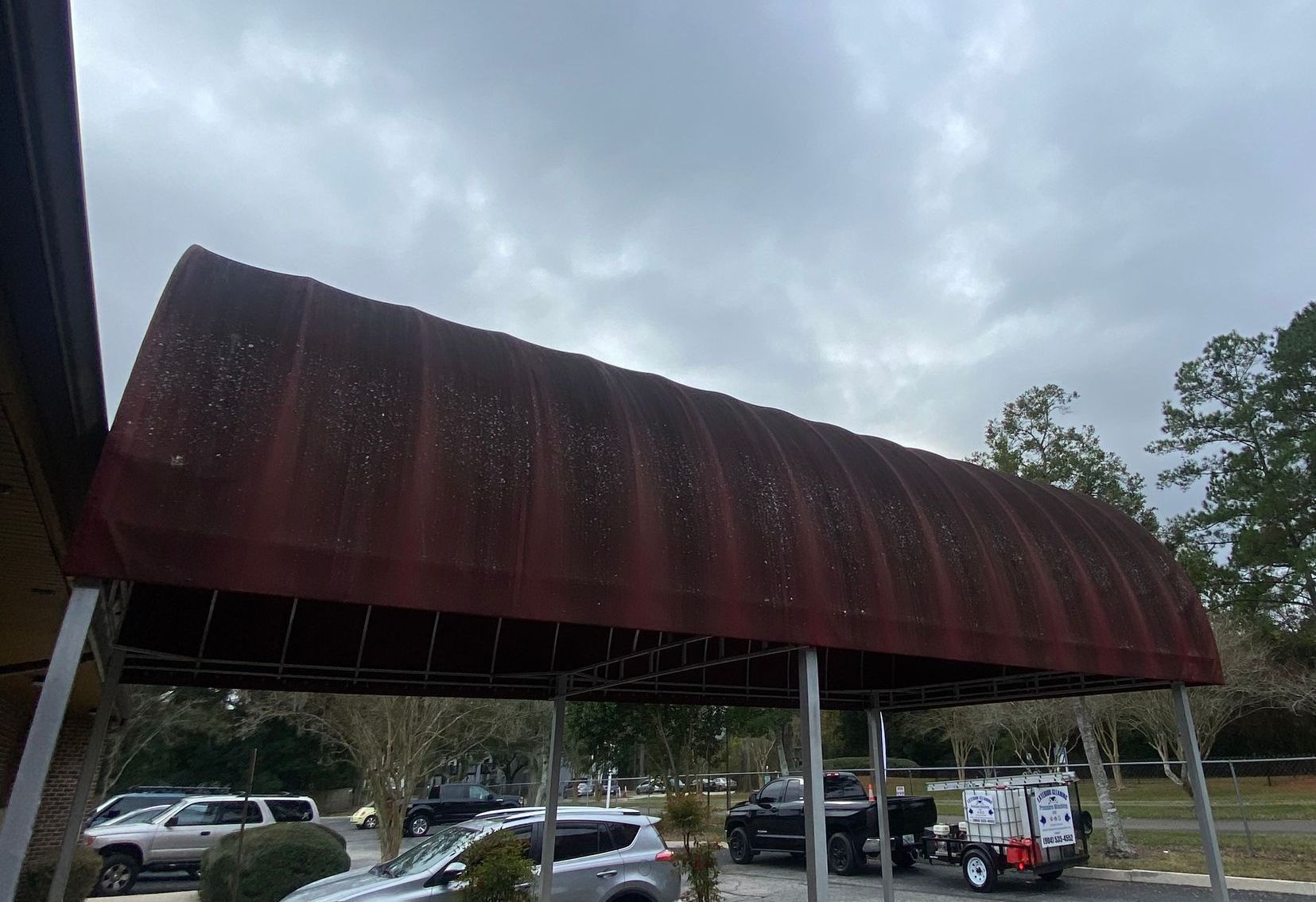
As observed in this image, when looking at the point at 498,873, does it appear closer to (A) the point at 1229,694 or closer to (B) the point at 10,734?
(B) the point at 10,734

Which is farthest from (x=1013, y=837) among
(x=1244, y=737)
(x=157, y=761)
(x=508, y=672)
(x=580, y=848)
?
(x=157, y=761)

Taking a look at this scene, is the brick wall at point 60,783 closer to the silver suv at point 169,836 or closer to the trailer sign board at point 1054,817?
Answer: the silver suv at point 169,836

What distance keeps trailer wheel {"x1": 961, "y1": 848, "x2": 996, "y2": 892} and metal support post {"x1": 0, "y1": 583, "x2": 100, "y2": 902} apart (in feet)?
47.2

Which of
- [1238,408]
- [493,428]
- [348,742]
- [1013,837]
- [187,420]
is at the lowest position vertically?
[1013,837]

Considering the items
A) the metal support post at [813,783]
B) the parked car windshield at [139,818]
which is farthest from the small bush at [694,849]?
the parked car windshield at [139,818]

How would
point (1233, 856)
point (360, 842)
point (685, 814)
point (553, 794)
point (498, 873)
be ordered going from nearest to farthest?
1. point (498, 873)
2. point (553, 794)
3. point (685, 814)
4. point (1233, 856)
5. point (360, 842)

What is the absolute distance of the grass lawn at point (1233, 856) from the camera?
12992mm

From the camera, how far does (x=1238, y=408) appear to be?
3100 centimetres

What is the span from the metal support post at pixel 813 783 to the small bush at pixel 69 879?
33.9 ft

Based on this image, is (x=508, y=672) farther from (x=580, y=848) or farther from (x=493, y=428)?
(x=493, y=428)

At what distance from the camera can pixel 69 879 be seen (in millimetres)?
10000

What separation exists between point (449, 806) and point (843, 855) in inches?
694

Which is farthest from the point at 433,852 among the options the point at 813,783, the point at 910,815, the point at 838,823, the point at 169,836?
the point at 169,836

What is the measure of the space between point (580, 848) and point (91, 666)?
18.4 feet
